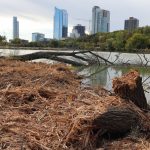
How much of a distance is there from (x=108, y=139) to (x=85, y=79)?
729cm

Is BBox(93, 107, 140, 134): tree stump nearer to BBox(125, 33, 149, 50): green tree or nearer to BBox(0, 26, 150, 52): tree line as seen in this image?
BBox(0, 26, 150, 52): tree line

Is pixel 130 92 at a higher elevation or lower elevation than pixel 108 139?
higher

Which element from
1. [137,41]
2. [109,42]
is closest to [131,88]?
[109,42]

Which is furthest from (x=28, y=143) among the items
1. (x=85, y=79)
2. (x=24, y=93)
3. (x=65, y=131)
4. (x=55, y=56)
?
(x=55, y=56)

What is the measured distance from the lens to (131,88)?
578 cm

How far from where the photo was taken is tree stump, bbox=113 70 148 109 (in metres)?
5.76

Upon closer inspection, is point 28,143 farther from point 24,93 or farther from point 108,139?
point 24,93

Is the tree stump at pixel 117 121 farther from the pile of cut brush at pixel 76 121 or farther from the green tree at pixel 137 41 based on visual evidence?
the green tree at pixel 137 41

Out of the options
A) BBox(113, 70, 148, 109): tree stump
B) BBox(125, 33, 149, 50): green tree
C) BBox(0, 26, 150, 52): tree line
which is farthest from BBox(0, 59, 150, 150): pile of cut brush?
BBox(125, 33, 149, 50): green tree

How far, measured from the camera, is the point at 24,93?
6.72 meters

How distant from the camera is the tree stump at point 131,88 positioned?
5762 millimetres

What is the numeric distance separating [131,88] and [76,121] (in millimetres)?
1245

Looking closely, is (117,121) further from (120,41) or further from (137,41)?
(120,41)

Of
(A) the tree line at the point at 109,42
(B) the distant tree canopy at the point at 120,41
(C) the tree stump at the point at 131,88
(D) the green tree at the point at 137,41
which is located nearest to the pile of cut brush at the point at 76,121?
(C) the tree stump at the point at 131,88
